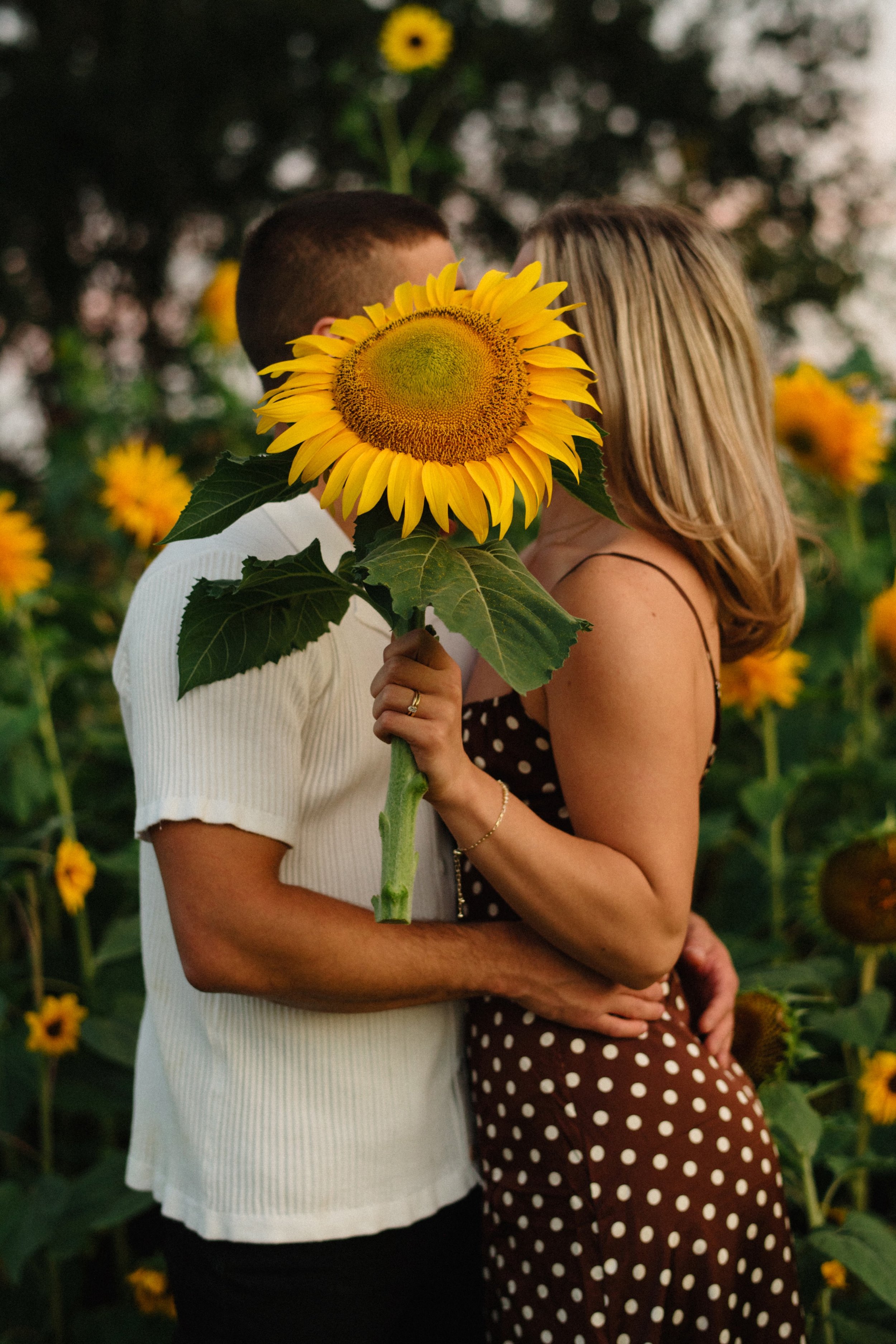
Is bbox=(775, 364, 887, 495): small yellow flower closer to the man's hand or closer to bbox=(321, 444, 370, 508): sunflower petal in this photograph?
the man's hand

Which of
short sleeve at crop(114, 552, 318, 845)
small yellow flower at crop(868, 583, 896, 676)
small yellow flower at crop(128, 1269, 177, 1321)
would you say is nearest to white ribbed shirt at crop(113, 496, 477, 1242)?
short sleeve at crop(114, 552, 318, 845)

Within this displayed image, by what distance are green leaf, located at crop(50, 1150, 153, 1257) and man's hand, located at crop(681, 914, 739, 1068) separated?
103cm

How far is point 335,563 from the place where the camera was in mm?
1571

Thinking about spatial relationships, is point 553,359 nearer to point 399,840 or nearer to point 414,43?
point 399,840

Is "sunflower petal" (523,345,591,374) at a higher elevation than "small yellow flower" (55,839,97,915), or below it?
higher

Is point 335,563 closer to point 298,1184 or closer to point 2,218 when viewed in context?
point 298,1184

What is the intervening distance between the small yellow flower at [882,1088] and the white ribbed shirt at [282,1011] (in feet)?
3.03

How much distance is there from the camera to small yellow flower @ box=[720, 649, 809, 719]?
2590 millimetres

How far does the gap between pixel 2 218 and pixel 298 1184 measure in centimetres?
1117

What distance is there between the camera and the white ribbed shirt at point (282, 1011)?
132 centimetres

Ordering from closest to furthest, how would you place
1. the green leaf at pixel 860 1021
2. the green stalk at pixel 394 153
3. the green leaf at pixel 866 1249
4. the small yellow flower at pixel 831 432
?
the green leaf at pixel 866 1249 → the green leaf at pixel 860 1021 → the small yellow flower at pixel 831 432 → the green stalk at pixel 394 153

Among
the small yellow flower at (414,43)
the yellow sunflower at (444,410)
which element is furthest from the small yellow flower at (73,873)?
the small yellow flower at (414,43)

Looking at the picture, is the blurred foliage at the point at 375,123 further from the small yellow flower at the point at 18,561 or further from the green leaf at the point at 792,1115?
the green leaf at the point at 792,1115

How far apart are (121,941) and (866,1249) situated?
4.40ft
